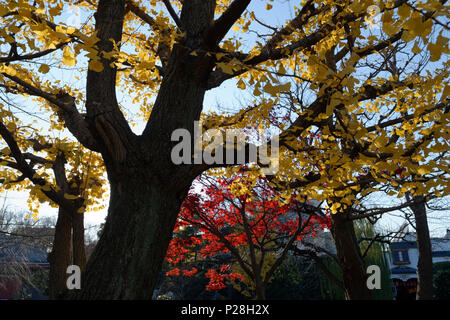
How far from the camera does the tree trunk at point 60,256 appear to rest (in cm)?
486

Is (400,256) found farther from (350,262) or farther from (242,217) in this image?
(242,217)

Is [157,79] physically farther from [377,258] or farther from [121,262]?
[377,258]

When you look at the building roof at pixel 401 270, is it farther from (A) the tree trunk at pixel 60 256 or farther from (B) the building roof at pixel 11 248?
(A) the tree trunk at pixel 60 256

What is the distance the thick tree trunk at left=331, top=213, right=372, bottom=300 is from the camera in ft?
20.3

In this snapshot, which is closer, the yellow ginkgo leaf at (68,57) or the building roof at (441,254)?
the yellow ginkgo leaf at (68,57)

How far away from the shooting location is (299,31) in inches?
169

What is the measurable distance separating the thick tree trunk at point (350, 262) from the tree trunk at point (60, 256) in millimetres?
5023

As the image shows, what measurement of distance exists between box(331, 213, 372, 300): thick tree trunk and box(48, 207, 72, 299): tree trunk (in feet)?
16.5

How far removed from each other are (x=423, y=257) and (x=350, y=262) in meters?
3.40

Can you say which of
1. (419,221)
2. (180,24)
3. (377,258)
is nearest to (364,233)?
(377,258)

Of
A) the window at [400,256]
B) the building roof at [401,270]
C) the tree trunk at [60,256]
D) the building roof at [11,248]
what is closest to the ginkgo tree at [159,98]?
the tree trunk at [60,256]

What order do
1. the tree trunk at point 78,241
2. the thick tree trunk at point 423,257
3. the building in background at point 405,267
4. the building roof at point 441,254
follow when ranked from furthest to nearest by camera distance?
the building roof at point 441,254
the building in background at point 405,267
the thick tree trunk at point 423,257
the tree trunk at point 78,241
